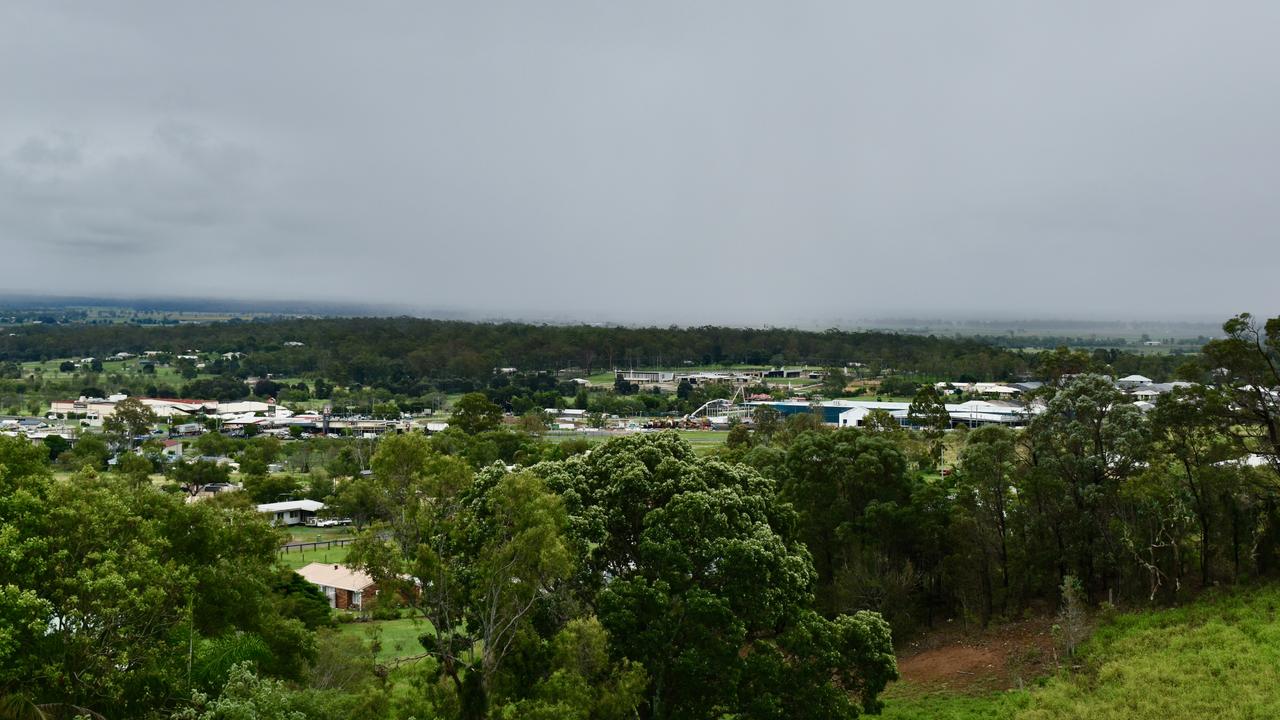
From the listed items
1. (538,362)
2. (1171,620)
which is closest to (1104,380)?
(1171,620)

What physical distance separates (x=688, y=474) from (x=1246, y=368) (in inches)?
446

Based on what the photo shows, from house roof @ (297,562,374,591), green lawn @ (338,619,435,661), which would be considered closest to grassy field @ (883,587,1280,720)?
green lawn @ (338,619,435,661)

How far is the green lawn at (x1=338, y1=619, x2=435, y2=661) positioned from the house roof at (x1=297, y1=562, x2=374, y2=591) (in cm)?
181

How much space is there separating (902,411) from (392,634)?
5041 cm

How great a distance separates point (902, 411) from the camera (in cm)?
6525

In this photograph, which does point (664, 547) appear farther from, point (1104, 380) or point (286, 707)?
point (1104, 380)

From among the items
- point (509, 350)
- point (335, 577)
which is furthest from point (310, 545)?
point (509, 350)

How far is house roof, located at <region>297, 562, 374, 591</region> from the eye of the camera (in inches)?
987

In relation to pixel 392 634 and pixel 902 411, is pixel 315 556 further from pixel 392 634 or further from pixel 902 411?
pixel 902 411

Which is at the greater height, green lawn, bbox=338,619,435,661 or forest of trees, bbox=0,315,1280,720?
forest of trees, bbox=0,315,1280,720

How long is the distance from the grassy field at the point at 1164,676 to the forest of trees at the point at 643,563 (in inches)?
52.6

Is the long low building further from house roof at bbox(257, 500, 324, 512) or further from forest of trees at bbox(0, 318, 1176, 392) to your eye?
house roof at bbox(257, 500, 324, 512)

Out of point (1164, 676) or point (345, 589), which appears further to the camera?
point (345, 589)

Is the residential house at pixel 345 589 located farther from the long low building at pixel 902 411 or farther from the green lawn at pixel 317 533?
the long low building at pixel 902 411
